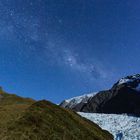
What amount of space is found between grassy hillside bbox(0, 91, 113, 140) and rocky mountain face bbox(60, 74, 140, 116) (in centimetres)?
7494

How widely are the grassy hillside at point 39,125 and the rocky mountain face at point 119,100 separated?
2950 inches

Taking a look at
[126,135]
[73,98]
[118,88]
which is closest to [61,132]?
[126,135]

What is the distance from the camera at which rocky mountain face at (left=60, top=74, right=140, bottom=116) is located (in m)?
121

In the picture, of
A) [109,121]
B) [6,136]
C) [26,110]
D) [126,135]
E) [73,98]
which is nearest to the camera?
[6,136]

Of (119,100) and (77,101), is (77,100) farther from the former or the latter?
(119,100)

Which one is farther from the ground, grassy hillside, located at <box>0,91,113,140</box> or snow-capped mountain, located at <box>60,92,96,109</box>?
snow-capped mountain, located at <box>60,92,96,109</box>

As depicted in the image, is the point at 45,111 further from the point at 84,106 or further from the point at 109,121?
the point at 84,106

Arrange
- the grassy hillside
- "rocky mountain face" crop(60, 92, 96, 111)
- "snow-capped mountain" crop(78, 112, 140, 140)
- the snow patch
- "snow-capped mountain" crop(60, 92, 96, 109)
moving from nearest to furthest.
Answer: the grassy hillside → "snow-capped mountain" crop(78, 112, 140, 140) → "rocky mountain face" crop(60, 92, 96, 111) → "snow-capped mountain" crop(60, 92, 96, 109) → the snow patch

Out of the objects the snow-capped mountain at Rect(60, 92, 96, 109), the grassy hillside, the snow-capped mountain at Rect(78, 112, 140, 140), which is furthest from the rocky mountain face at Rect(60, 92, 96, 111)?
the grassy hillside

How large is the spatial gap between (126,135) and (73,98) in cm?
12453

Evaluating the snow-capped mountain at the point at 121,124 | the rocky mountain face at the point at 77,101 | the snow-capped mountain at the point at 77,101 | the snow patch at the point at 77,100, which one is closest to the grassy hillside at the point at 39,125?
the snow-capped mountain at the point at 121,124

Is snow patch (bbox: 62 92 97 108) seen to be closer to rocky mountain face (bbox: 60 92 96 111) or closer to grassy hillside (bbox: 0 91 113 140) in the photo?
rocky mountain face (bbox: 60 92 96 111)

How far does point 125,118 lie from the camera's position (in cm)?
6506

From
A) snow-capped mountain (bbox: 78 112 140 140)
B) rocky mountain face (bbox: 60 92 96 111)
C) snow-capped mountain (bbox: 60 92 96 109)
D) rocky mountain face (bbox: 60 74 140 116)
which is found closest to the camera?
snow-capped mountain (bbox: 78 112 140 140)
